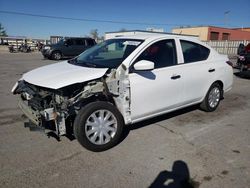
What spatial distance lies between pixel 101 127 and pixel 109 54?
5.43 feet

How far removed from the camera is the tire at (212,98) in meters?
5.29

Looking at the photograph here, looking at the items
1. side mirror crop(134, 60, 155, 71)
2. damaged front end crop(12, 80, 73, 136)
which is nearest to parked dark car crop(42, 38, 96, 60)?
damaged front end crop(12, 80, 73, 136)

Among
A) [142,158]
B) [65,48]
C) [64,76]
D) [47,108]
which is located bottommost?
[142,158]

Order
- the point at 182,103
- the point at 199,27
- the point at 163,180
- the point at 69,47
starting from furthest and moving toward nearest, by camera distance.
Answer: the point at 199,27 < the point at 69,47 < the point at 182,103 < the point at 163,180

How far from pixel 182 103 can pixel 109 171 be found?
221cm

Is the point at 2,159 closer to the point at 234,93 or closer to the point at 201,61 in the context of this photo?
the point at 201,61

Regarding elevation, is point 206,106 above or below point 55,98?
below

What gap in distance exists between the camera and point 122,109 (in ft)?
12.4

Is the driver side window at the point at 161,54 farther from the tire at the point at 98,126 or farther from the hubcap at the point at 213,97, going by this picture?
the hubcap at the point at 213,97

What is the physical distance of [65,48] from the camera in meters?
20.2

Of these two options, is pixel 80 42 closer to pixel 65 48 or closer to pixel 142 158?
pixel 65 48

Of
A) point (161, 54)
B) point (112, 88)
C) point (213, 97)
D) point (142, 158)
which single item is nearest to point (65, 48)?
point (213, 97)

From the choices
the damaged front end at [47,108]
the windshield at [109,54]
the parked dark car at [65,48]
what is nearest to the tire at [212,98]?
the windshield at [109,54]

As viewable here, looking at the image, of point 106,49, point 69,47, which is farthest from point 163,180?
point 69,47
